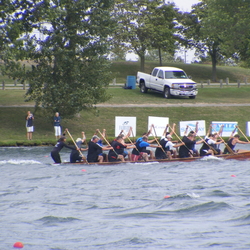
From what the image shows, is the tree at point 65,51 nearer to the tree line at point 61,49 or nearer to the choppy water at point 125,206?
the tree line at point 61,49

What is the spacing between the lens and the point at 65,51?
31.2 m

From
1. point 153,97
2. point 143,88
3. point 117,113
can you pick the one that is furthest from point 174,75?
point 117,113

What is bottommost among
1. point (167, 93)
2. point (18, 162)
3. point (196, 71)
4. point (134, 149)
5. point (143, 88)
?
point (18, 162)

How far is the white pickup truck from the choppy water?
1866cm

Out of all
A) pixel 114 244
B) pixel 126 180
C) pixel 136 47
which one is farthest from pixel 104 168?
pixel 136 47

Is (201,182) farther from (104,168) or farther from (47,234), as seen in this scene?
(47,234)

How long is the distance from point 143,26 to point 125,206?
4292 centimetres

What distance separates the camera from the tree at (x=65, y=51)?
103ft

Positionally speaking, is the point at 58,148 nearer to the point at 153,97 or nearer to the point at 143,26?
the point at 153,97

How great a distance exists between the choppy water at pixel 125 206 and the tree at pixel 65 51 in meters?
10.1

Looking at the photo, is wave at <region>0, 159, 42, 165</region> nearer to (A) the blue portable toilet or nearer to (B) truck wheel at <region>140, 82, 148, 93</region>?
(B) truck wheel at <region>140, 82, 148, 93</region>

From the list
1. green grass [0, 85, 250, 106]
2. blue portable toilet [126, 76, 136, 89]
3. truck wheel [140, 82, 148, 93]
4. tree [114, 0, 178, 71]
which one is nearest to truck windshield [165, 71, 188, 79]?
green grass [0, 85, 250, 106]

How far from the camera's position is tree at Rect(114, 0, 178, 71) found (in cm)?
5550

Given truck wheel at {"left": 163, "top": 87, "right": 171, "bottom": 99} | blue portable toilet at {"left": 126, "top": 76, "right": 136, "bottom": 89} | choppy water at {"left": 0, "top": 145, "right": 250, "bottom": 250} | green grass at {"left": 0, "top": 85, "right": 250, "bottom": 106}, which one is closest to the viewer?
choppy water at {"left": 0, "top": 145, "right": 250, "bottom": 250}
